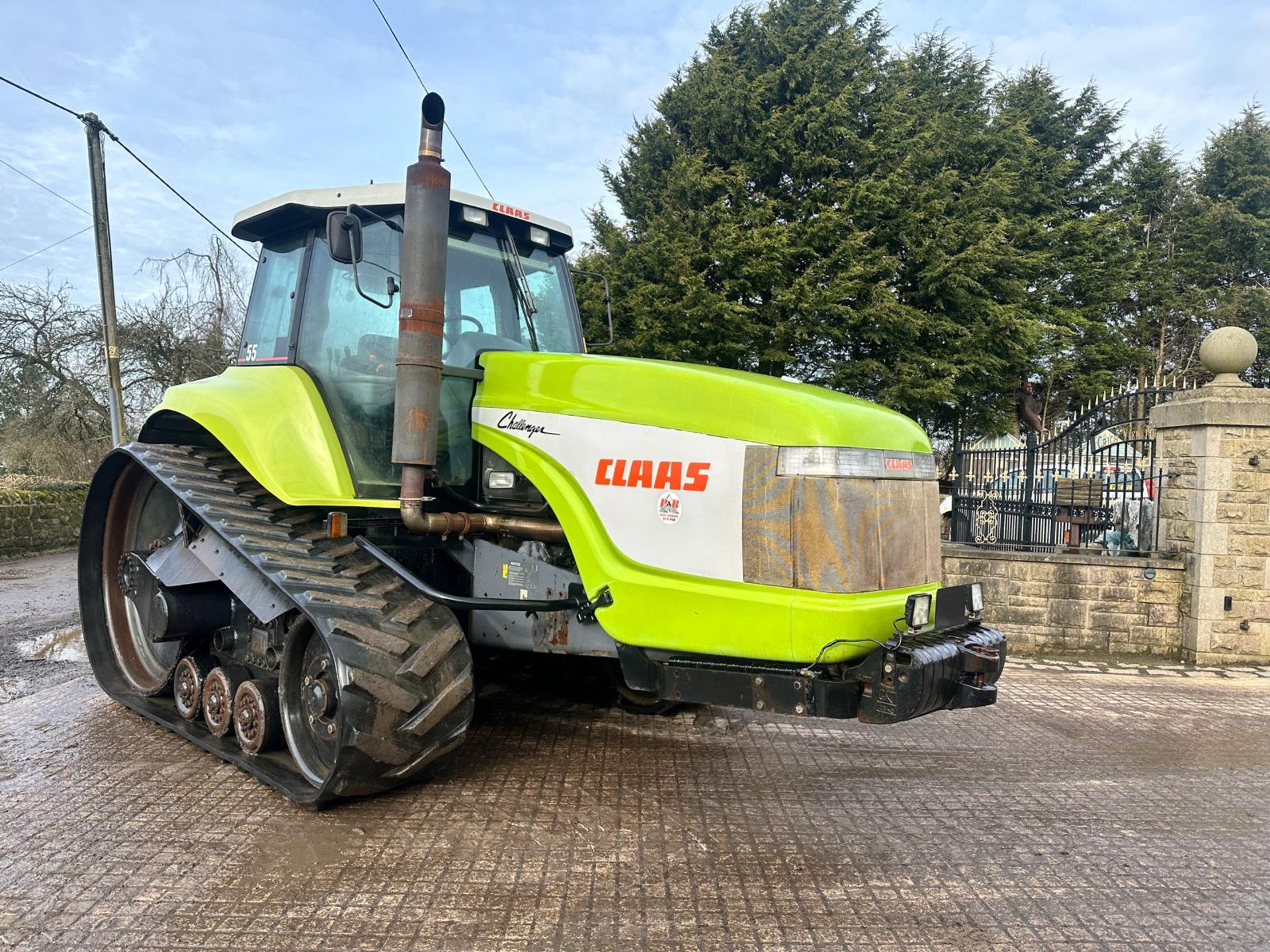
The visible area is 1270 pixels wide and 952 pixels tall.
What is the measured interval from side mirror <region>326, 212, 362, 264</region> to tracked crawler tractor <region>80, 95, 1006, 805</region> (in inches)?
0.5

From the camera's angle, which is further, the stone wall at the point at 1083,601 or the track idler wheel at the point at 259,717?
the stone wall at the point at 1083,601

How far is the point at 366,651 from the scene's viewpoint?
3615 millimetres

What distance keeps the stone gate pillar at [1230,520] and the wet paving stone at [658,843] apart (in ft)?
8.91

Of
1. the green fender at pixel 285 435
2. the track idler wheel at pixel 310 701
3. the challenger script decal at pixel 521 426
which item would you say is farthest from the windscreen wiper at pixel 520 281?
the track idler wheel at pixel 310 701

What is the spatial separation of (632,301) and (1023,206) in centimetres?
1090

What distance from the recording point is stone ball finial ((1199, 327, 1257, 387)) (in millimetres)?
7797

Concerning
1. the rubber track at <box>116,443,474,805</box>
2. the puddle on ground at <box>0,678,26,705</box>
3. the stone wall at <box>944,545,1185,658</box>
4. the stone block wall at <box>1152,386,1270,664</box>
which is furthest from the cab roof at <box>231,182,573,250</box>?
the stone block wall at <box>1152,386,1270,664</box>

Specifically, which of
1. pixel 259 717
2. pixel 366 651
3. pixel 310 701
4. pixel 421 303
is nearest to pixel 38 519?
pixel 259 717

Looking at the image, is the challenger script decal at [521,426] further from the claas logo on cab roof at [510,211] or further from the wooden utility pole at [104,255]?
the wooden utility pole at [104,255]

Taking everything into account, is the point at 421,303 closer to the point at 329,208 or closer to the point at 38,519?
the point at 329,208

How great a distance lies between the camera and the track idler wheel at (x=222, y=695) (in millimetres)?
4535

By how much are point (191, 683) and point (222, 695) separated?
44cm

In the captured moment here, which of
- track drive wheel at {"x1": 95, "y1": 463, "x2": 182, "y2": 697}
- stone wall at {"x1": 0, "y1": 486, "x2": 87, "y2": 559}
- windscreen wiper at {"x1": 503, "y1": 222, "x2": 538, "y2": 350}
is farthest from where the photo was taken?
stone wall at {"x1": 0, "y1": 486, "x2": 87, "y2": 559}

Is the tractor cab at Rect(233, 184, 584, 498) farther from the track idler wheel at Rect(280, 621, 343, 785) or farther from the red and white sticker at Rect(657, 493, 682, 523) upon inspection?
the red and white sticker at Rect(657, 493, 682, 523)
